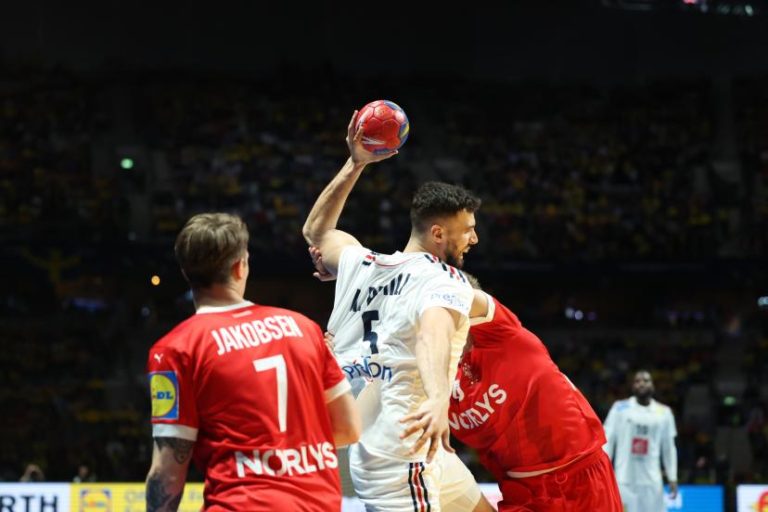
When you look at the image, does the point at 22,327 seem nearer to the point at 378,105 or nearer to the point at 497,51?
the point at 497,51

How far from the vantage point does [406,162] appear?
83.5 feet

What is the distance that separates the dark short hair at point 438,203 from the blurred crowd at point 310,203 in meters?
14.5

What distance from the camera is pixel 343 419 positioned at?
3.70 meters

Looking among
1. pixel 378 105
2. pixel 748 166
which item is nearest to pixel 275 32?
pixel 748 166

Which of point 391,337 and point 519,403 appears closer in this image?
point 391,337

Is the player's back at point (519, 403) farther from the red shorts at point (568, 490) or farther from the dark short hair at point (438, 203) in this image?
the dark short hair at point (438, 203)

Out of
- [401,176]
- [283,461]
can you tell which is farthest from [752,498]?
[401,176]

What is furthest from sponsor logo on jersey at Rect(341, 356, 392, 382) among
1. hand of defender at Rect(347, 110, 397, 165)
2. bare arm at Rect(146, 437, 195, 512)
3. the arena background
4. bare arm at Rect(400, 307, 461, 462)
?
the arena background

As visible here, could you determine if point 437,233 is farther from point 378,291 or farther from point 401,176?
point 401,176

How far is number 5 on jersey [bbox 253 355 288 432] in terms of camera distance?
3.45 m

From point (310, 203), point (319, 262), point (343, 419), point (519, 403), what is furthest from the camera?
point (310, 203)

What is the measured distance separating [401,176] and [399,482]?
20.0 metres

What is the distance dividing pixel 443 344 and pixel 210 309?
1.11m

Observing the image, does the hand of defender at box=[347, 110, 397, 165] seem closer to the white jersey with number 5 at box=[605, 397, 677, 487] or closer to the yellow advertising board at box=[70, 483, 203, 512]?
the yellow advertising board at box=[70, 483, 203, 512]
